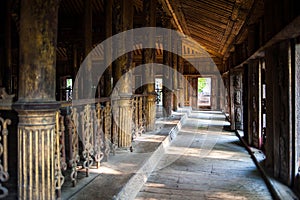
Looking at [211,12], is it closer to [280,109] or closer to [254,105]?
[254,105]

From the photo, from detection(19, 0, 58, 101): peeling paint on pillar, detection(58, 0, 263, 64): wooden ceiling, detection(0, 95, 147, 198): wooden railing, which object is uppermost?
detection(58, 0, 263, 64): wooden ceiling

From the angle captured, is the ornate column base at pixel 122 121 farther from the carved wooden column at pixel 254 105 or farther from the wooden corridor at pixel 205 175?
the carved wooden column at pixel 254 105

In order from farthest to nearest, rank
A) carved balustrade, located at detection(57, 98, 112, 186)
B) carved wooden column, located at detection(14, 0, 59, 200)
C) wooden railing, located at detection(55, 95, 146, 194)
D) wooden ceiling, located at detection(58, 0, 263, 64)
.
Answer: wooden ceiling, located at detection(58, 0, 263, 64)
carved balustrade, located at detection(57, 98, 112, 186)
wooden railing, located at detection(55, 95, 146, 194)
carved wooden column, located at detection(14, 0, 59, 200)

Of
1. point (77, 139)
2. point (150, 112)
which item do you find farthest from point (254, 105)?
point (77, 139)

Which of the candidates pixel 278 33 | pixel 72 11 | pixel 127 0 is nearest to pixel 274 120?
pixel 278 33

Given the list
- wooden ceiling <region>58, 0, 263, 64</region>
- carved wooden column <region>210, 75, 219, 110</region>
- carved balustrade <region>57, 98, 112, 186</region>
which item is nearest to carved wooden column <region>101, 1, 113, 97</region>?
carved balustrade <region>57, 98, 112, 186</region>

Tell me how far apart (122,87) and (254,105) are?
112 inches

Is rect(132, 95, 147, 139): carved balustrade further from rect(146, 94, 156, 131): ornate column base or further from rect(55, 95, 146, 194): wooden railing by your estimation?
rect(55, 95, 146, 194): wooden railing

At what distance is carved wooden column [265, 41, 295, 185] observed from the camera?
3191 millimetres

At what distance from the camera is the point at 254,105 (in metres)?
5.42

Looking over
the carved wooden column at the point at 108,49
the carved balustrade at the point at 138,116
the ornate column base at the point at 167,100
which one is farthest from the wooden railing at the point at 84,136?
the ornate column base at the point at 167,100

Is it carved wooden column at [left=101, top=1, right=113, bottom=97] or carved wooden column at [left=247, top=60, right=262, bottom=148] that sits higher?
carved wooden column at [left=101, top=1, right=113, bottom=97]

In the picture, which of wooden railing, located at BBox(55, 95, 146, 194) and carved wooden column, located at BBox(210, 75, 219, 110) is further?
carved wooden column, located at BBox(210, 75, 219, 110)

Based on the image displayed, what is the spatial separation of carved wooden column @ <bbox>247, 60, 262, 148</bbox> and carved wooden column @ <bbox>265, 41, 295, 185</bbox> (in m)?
1.26
